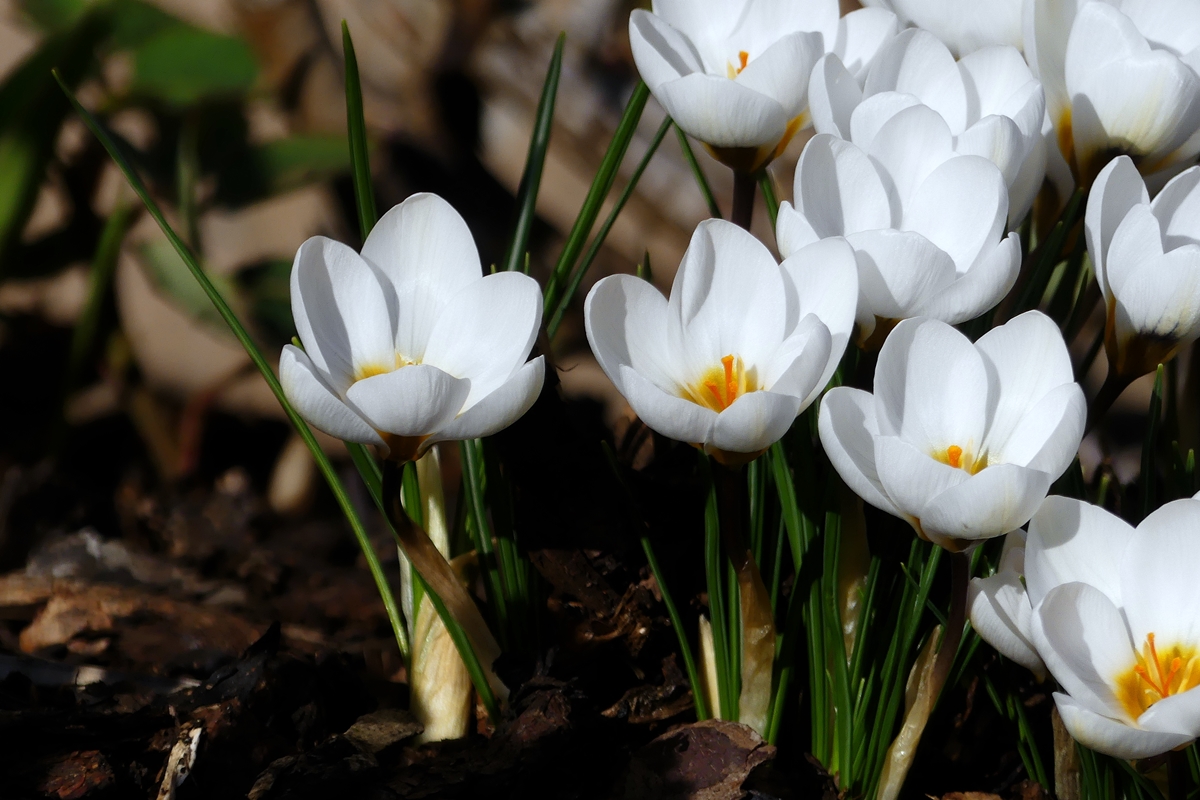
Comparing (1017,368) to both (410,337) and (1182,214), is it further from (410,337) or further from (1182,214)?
(410,337)

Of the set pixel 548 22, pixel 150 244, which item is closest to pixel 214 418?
pixel 150 244

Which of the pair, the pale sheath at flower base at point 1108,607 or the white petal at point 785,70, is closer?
the pale sheath at flower base at point 1108,607

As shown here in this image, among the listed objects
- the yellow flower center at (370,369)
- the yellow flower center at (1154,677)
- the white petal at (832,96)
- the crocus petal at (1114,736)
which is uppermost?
the white petal at (832,96)

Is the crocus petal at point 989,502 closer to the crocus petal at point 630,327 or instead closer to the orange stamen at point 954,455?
the orange stamen at point 954,455

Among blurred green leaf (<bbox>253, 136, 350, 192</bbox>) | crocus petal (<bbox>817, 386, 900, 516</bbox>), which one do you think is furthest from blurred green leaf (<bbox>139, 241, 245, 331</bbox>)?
crocus petal (<bbox>817, 386, 900, 516</bbox>)

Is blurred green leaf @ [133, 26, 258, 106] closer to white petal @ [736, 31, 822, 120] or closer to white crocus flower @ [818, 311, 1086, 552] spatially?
white petal @ [736, 31, 822, 120]

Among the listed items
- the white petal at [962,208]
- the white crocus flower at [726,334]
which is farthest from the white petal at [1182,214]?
the white crocus flower at [726,334]

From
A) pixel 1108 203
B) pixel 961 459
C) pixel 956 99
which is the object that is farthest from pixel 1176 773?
pixel 956 99
